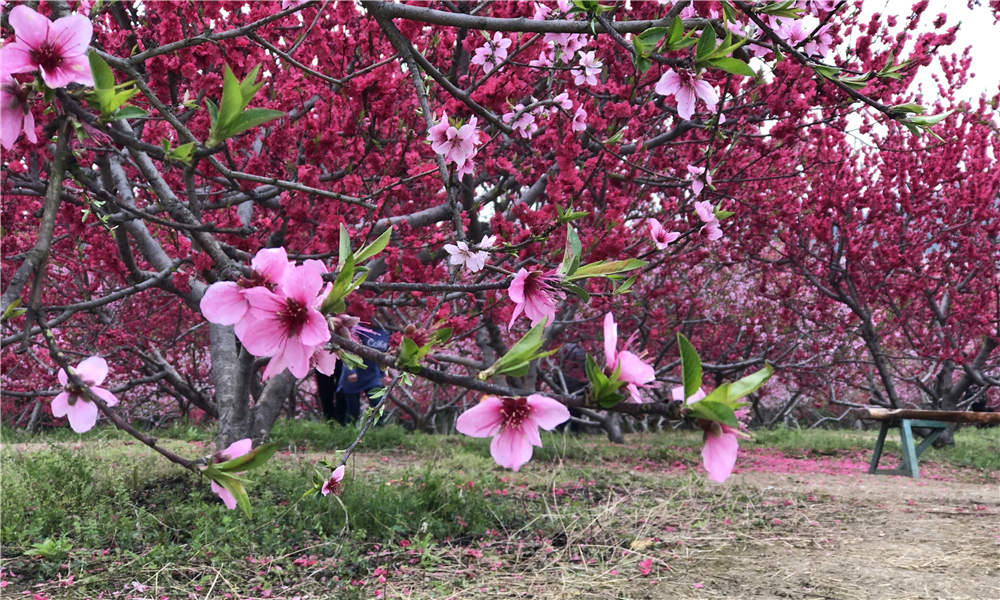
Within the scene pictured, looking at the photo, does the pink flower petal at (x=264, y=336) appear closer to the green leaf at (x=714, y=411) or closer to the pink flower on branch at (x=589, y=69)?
the green leaf at (x=714, y=411)

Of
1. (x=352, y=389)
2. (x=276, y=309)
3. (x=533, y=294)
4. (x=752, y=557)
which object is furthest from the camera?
(x=352, y=389)

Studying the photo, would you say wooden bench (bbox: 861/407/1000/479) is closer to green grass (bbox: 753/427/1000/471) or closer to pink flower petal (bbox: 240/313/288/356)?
green grass (bbox: 753/427/1000/471)

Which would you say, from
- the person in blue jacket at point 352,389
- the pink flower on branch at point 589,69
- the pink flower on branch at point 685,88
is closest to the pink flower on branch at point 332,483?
the pink flower on branch at point 685,88

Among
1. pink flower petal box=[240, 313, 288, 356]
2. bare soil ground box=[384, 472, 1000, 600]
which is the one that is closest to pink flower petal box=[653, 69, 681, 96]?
pink flower petal box=[240, 313, 288, 356]

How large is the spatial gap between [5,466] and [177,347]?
530 centimetres

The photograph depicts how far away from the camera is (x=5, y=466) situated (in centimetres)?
421

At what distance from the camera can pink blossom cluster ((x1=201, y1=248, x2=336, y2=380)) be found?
860 mm

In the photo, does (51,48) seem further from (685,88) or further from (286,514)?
(286,514)

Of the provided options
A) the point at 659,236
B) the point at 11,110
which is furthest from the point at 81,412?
the point at 659,236

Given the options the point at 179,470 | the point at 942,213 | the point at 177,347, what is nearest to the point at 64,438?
the point at 177,347

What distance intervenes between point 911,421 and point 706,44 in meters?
6.25

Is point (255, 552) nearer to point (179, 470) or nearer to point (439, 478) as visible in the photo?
point (439, 478)

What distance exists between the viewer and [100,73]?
3.00 ft

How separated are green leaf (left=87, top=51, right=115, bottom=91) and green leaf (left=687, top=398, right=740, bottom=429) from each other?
0.92 metres
